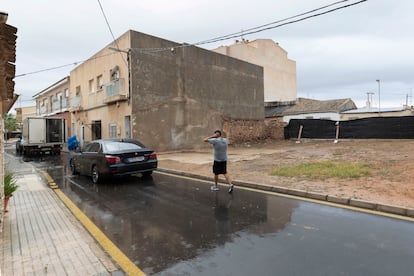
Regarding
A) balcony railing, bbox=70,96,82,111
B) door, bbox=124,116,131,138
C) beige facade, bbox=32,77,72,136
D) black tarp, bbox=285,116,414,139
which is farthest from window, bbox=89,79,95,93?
black tarp, bbox=285,116,414,139

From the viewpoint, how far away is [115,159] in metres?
9.26

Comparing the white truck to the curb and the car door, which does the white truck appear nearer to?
the car door

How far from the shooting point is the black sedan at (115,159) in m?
9.25

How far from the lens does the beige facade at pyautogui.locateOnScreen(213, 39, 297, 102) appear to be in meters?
35.1

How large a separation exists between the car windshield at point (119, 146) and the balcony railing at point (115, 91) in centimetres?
913

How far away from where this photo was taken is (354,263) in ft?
11.6

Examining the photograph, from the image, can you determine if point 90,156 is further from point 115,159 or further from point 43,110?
point 43,110

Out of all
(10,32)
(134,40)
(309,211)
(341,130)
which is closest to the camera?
(10,32)

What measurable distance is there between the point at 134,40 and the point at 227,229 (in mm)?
16241

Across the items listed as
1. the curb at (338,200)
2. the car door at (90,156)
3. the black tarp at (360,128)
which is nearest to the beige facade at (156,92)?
the black tarp at (360,128)

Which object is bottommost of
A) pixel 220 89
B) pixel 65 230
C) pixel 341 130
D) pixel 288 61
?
pixel 65 230

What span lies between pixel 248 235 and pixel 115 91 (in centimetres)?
1688

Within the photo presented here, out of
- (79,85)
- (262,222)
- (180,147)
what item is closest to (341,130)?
(180,147)

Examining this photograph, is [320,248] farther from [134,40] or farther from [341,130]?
[341,130]
